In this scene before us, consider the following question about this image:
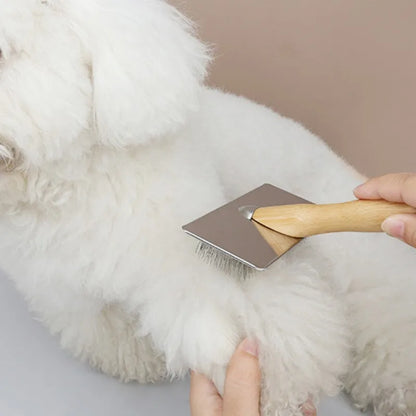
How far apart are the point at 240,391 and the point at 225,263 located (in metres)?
0.20

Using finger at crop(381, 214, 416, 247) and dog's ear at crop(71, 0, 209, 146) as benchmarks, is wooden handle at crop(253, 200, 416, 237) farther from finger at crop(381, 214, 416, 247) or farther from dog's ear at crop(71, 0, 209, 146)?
dog's ear at crop(71, 0, 209, 146)

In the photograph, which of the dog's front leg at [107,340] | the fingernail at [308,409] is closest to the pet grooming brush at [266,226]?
the fingernail at [308,409]

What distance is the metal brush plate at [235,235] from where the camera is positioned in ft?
2.27

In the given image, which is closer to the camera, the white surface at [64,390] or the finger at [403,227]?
the finger at [403,227]

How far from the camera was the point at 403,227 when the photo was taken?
589 mm

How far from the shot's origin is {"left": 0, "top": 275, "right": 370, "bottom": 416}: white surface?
96 centimetres

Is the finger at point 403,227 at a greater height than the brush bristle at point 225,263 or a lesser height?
greater

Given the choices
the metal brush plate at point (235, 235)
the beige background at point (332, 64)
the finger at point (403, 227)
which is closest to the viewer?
the finger at point (403, 227)

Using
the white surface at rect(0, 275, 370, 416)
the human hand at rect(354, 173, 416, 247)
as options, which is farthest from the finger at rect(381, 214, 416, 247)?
the white surface at rect(0, 275, 370, 416)

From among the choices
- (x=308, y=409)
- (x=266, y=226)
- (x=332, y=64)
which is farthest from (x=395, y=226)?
(x=332, y=64)

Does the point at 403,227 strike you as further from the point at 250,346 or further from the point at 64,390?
the point at 64,390

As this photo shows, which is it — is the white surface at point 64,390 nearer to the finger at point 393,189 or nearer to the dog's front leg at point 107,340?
the dog's front leg at point 107,340

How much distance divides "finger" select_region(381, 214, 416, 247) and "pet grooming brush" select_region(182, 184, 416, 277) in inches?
1.0

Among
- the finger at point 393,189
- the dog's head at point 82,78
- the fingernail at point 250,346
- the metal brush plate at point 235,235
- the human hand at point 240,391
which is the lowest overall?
the human hand at point 240,391
